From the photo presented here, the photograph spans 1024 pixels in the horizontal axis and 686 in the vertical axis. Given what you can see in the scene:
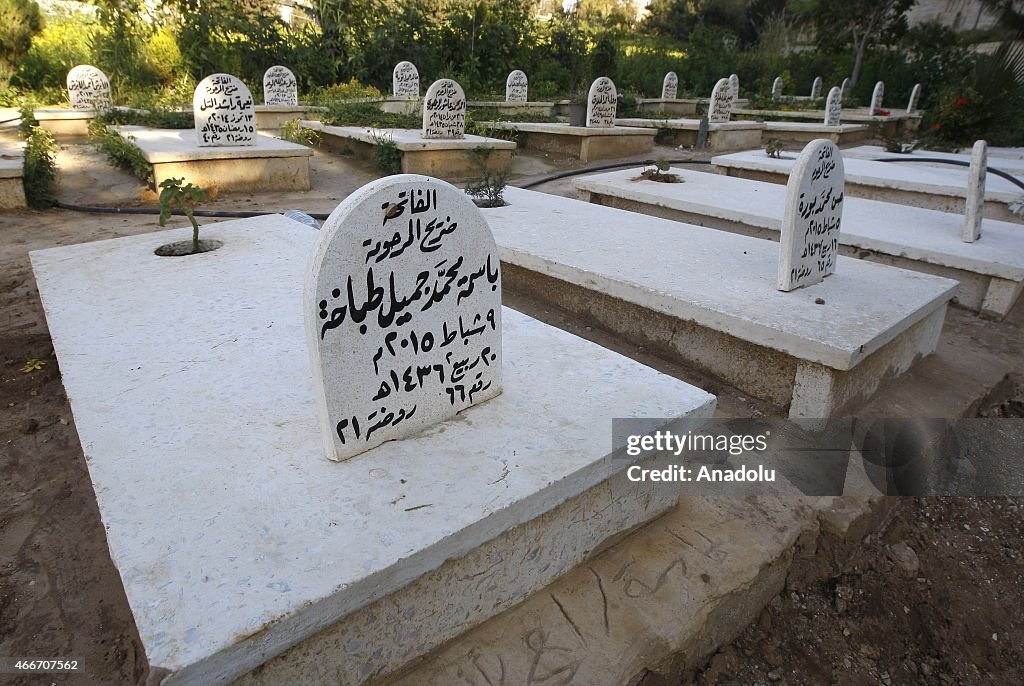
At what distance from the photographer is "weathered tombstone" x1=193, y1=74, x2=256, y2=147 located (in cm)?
651

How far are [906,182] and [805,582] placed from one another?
17.9ft

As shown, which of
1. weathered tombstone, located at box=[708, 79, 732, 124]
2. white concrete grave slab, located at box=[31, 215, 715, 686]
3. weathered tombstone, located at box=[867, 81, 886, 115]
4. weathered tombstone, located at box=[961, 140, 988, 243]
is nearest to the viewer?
white concrete grave slab, located at box=[31, 215, 715, 686]

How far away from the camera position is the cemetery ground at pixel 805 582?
168 cm

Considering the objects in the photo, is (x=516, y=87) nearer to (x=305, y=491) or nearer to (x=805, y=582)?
(x=805, y=582)

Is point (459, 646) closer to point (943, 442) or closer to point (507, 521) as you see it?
point (507, 521)

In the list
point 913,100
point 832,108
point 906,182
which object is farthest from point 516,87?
point 913,100

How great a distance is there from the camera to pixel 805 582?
6.97 feet

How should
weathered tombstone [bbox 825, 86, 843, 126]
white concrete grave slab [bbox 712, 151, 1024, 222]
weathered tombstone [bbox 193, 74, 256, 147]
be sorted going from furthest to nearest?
1. weathered tombstone [bbox 825, 86, 843, 126]
2. weathered tombstone [bbox 193, 74, 256, 147]
3. white concrete grave slab [bbox 712, 151, 1024, 222]

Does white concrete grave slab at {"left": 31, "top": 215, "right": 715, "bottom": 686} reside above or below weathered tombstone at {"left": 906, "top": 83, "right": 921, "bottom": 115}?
below

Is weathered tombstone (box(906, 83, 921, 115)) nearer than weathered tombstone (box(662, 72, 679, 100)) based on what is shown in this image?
Yes

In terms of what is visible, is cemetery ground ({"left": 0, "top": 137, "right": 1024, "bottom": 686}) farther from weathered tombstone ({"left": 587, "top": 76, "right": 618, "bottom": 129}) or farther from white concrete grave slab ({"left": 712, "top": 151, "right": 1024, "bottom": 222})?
weathered tombstone ({"left": 587, "top": 76, "right": 618, "bottom": 129})

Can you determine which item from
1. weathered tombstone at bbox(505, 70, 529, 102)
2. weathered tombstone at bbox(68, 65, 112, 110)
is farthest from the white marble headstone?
weathered tombstone at bbox(68, 65, 112, 110)

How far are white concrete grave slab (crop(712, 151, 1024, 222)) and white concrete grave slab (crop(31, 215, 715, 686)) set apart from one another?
5333 mm

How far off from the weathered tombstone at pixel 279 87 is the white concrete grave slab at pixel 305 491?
10.1 meters
